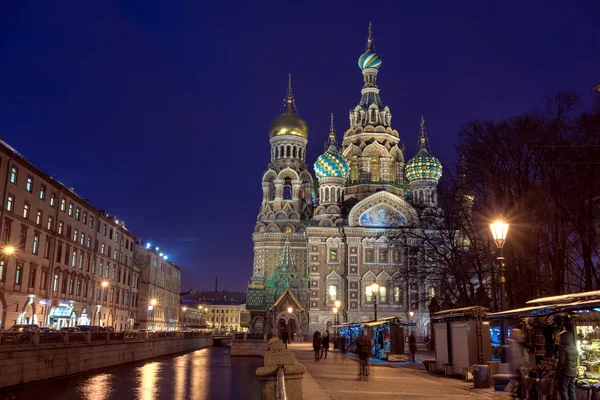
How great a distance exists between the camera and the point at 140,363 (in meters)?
38.8

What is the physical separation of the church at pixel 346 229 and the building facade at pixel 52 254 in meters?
16.3

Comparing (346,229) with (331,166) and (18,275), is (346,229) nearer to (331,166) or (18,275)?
(331,166)

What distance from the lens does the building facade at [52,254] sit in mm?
35594

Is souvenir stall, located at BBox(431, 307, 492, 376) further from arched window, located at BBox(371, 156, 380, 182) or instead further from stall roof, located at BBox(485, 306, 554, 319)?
arched window, located at BBox(371, 156, 380, 182)

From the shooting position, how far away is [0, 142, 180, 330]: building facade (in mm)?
35594

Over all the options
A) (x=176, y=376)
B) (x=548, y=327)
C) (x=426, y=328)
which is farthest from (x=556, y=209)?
(x=426, y=328)

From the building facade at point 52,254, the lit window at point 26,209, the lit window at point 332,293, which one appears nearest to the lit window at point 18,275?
the building facade at point 52,254

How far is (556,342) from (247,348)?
38.7 m

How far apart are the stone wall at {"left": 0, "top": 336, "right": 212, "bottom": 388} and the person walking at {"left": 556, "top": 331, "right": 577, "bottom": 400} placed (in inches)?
785

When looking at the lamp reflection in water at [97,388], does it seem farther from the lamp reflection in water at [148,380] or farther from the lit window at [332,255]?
the lit window at [332,255]

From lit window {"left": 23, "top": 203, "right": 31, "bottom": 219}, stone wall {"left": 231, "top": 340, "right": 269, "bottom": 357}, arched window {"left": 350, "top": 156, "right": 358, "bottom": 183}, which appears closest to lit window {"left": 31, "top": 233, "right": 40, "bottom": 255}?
lit window {"left": 23, "top": 203, "right": 31, "bottom": 219}

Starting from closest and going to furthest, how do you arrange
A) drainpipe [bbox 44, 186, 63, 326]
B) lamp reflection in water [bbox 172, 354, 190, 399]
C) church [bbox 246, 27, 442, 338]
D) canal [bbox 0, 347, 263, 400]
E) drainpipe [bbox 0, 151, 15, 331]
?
canal [bbox 0, 347, 263, 400], lamp reflection in water [bbox 172, 354, 190, 399], drainpipe [bbox 0, 151, 15, 331], drainpipe [bbox 44, 186, 63, 326], church [bbox 246, 27, 442, 338]

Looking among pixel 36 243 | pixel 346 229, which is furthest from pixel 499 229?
pixel 346 229

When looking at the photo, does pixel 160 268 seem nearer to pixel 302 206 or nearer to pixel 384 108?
pixel 302 206
